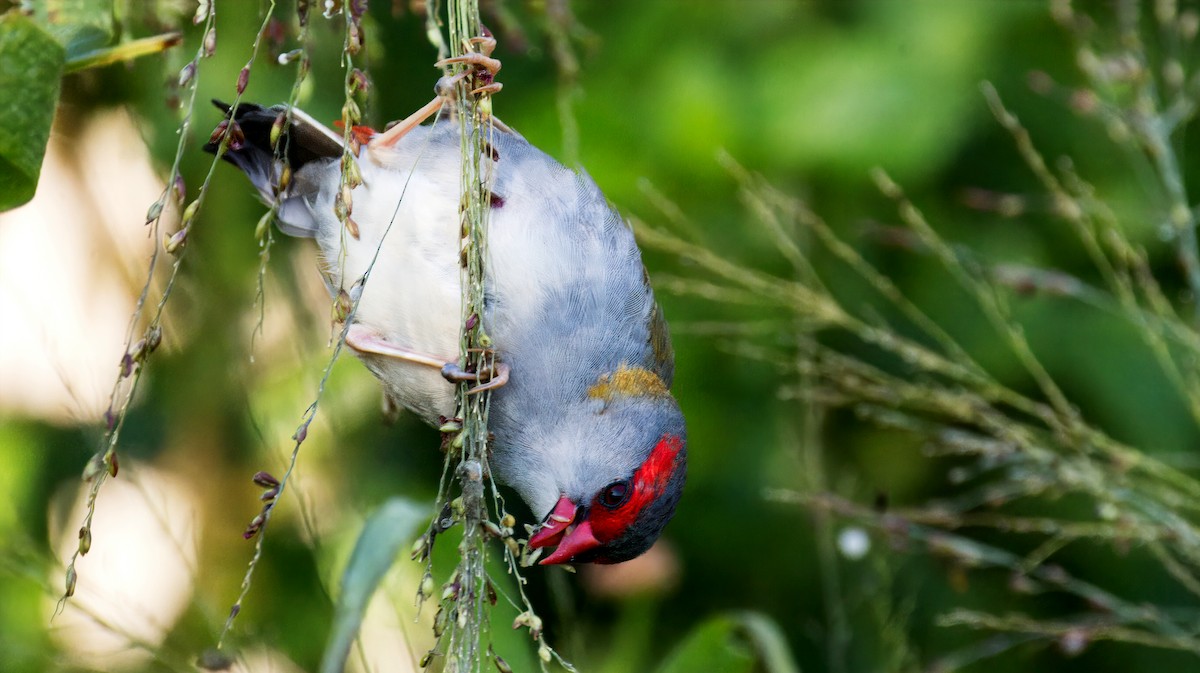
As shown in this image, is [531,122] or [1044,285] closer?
[1044,285]

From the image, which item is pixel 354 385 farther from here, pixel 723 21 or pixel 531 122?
pixel 723 21

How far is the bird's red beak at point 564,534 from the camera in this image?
2.44 metres

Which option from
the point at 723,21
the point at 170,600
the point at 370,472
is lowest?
the point at 170,600

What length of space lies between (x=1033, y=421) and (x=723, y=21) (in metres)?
2.09

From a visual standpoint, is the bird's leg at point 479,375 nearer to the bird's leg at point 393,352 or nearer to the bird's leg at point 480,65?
the bird's leg at point 393,352

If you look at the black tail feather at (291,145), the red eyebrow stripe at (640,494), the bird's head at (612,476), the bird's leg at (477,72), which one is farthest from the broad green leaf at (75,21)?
the red eyebrow stripe at (640,494)

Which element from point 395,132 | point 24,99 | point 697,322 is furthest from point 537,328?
point 697,322

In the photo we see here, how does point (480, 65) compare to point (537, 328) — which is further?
point (537, 328)

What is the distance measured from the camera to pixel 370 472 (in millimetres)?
3980

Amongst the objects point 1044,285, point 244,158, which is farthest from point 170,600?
point 1044,285

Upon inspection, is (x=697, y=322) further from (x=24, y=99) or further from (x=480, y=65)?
(x=24, y=99)

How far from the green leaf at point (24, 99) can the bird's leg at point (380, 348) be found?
1198 mm

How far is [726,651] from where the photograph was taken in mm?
2848

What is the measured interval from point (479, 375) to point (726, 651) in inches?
49.6
